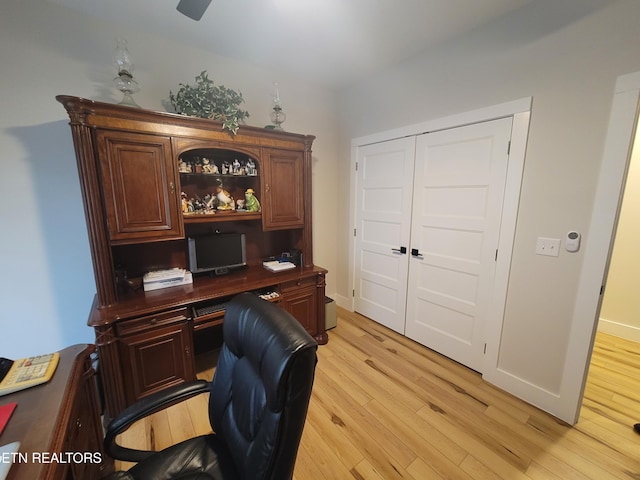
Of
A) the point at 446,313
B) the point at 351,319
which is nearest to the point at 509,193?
the point at 446,313

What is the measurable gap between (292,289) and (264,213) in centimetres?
74

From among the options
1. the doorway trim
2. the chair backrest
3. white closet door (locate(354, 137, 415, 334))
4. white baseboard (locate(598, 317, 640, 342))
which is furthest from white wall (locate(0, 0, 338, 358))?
white baseboard (locate(598, 317, 640, 342))

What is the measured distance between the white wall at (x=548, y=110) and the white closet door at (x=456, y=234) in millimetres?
179

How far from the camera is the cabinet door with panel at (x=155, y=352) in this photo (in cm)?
165

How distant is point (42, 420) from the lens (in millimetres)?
776

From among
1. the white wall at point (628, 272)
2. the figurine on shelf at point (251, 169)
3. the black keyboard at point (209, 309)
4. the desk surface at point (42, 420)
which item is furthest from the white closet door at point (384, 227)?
the desk surface at point (42, 420)

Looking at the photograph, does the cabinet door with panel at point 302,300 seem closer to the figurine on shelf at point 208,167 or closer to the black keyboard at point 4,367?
the figurine on shelf at point 208,167

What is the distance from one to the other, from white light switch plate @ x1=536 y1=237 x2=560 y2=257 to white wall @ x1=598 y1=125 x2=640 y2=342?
1.54m

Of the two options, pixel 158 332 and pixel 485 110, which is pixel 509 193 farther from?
pixel 158 332

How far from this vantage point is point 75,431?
2.97ft

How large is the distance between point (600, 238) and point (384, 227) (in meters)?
1.60

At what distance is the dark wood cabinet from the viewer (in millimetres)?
1584

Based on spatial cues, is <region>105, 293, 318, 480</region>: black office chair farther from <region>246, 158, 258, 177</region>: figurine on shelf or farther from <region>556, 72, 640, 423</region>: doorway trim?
<region>556, 72, 640, 423</region>: doorway trim

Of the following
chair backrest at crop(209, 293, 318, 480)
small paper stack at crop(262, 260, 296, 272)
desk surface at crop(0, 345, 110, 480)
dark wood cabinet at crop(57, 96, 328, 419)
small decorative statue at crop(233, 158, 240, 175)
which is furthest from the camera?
small paper stack at crop(262, 260, 296, 272)
